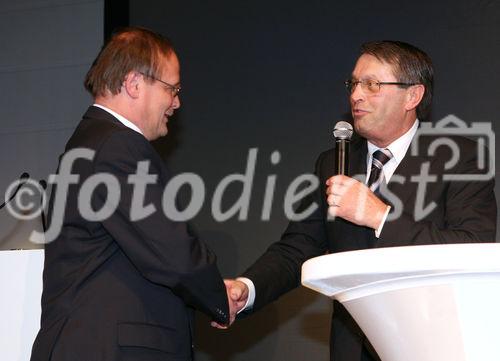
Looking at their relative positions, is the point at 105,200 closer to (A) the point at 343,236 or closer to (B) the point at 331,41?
(A) the point at 343,236

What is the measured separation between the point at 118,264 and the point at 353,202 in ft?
2.20

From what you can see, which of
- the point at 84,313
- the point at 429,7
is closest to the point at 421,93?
the point at 429,7

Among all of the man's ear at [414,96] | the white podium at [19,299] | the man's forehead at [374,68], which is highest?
the man's forehead at [374,68]

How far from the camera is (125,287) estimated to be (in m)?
2.27

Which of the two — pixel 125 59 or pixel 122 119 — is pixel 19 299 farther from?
pixel 125 59

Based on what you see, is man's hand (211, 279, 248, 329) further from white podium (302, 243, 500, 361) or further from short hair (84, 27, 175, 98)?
white podium (302, 243, 500, 361)

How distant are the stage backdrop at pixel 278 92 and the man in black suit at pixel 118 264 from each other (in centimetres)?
172

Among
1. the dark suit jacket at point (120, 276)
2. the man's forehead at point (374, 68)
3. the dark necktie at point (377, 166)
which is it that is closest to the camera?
the dark suit jacket at point (120, 276)

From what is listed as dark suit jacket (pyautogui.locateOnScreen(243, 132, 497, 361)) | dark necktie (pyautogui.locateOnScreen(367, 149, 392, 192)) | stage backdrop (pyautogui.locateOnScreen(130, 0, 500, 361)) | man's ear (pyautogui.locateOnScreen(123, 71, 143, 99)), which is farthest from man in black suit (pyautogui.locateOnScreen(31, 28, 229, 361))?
stage backdrop (pyautogui.locateOnScreen(130, 0, 500, 361))

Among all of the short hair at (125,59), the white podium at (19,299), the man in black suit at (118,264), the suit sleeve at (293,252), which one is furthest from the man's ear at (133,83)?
the suit sleeve at (293,252)

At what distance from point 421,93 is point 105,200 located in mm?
1264

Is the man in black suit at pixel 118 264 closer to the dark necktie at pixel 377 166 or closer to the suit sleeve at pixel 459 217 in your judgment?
the suit sleeve at pixel 459 217

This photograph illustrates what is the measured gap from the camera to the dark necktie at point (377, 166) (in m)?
2.84

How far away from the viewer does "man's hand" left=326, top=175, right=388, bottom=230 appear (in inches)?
94.7
